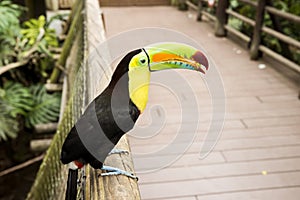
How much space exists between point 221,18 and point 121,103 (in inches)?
168

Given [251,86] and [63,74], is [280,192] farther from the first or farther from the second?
[63,74]

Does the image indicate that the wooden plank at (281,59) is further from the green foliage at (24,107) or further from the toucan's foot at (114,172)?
the toucan's foot at (114,172)

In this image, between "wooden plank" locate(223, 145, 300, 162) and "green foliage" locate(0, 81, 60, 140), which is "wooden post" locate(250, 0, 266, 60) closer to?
"wooden plank" locate(223, 145, 300, 162)

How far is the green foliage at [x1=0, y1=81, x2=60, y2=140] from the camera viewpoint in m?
3.64

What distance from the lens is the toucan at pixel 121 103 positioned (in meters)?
1.00

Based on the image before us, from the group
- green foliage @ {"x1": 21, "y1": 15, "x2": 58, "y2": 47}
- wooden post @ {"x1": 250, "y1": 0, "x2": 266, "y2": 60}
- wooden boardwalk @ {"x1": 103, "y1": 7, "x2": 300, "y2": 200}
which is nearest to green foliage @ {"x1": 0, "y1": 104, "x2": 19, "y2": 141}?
green foliage @ {"x1": 21, "y1": 15, "x2": 58, "y2": 47}

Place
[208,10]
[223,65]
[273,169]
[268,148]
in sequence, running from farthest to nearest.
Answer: [208,10], [223,65], [268,148], [273,169]

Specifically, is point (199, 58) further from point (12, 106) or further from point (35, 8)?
point (35, 8)

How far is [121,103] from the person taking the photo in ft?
3.50

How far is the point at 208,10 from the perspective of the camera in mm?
6309

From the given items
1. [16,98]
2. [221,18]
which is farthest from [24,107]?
[221,18]

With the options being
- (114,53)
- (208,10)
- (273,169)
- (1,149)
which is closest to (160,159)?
(273,169)

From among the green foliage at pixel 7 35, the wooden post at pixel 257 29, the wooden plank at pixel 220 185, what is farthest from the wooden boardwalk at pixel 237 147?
the green foliage at pixel 7 35

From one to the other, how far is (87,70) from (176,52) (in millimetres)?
941
